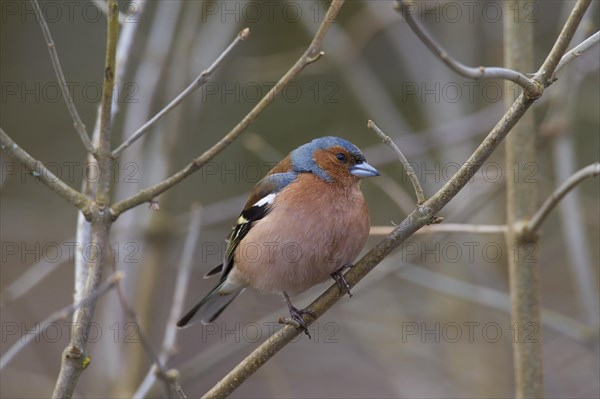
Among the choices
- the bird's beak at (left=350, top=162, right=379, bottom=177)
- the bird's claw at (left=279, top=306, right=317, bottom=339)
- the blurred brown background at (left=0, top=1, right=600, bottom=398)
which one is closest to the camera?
the bird's claw at (left=279, top=306, right=317, bottom=339)

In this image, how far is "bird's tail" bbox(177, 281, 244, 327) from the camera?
4.66m

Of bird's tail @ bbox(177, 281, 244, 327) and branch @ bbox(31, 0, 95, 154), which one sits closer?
branch @ bbox(31, 0, 95, 154)

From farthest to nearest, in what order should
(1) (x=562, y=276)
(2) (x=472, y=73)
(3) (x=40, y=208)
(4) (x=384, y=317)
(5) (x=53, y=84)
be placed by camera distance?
(5) (x=53, y=84) < (1) (x=562, y=276) < (3) (x=40, y=208) < (4) (x=384, y=317) < (2) (x=472, y=73)

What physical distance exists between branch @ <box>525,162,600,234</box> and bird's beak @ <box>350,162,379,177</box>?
3.67ft

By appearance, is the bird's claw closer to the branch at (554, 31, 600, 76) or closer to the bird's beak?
the bird's beak

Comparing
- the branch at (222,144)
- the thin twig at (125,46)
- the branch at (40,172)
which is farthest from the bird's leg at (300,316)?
the thin twig at (125,46)

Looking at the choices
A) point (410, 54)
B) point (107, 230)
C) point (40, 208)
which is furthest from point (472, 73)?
point (40, 208)

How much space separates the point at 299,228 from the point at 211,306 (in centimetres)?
102

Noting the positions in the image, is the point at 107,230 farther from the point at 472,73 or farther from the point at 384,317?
the point at 384,317

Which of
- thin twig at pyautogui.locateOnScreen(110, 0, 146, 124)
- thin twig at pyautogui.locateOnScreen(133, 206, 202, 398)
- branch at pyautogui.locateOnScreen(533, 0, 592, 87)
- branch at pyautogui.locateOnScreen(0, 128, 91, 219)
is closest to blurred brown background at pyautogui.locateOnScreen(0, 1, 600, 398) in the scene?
thin twig at pyautogui.locateOnScreen(110, 0, 146, 124)

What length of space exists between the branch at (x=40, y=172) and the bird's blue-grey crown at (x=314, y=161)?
1987mm

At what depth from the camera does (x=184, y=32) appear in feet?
18.6

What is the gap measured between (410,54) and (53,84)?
262 inches

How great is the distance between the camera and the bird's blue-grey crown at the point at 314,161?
4535 mm
